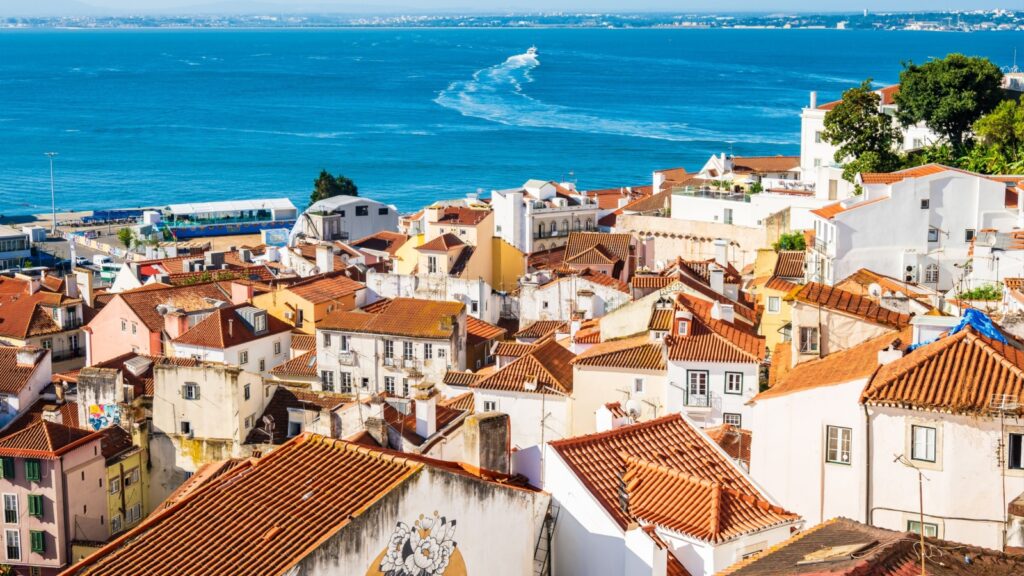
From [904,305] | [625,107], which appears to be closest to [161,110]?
[625,107]

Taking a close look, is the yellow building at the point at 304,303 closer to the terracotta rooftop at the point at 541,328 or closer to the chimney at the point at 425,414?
the terracotta rooftop at the point at 541,328

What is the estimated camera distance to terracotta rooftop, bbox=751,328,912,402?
51.6 ft

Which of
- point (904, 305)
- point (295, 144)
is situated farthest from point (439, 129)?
point (904, 305)

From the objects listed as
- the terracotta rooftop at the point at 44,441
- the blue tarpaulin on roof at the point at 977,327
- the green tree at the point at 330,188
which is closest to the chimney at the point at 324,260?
the terracotta rooftop at the point at 44,441

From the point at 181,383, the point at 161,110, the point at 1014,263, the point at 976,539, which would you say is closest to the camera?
the point at 976,539

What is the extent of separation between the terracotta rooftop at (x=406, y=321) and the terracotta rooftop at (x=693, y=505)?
69.0 feet

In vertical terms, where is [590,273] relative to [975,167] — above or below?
below

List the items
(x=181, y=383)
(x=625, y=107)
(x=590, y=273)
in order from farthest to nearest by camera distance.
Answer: (x=625, y=107), (x=590, y=273), (x=181, y=383)

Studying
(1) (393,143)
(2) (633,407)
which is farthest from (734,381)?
(1) (393,143)

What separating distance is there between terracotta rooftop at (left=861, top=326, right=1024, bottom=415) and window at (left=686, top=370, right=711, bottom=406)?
10583 millimetres

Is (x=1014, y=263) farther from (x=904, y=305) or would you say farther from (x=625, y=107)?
(x=625, y=107)

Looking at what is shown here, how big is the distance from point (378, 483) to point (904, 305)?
14.7 metres

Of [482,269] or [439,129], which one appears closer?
[482,269]

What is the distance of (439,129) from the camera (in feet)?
537
